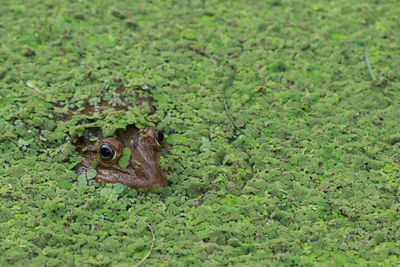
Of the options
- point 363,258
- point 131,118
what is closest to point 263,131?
point 131,118

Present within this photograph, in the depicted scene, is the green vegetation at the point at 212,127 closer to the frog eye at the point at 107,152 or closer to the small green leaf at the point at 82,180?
the small green leaf at the point at 82,180

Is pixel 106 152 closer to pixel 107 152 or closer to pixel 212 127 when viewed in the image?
pixel 107 152

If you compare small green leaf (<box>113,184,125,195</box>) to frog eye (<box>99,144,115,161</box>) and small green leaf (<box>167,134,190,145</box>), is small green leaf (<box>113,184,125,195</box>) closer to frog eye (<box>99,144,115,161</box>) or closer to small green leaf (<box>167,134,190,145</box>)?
frog eye (<box>99,144,115,161</box>)

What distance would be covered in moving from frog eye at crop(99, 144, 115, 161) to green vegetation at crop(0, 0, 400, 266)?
0.13 m

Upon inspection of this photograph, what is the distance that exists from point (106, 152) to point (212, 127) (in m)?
0.92

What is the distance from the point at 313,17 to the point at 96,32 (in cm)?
199

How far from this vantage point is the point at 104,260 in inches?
137

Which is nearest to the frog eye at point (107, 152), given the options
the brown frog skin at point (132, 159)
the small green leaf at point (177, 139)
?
the brown frog skin at point (132, 159)

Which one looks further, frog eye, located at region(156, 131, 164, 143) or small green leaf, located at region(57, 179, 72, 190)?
frog eye, located at region(156, 131, 164, 143)

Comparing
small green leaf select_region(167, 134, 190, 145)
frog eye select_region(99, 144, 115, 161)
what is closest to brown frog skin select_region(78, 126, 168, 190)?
frog eye select_region(99, 144, 115, 161)

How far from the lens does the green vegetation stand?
370 centimetres

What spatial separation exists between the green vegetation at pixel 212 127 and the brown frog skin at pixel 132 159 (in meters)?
0.07

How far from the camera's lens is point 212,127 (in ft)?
15.4

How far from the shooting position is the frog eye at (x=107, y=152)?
4.10m
